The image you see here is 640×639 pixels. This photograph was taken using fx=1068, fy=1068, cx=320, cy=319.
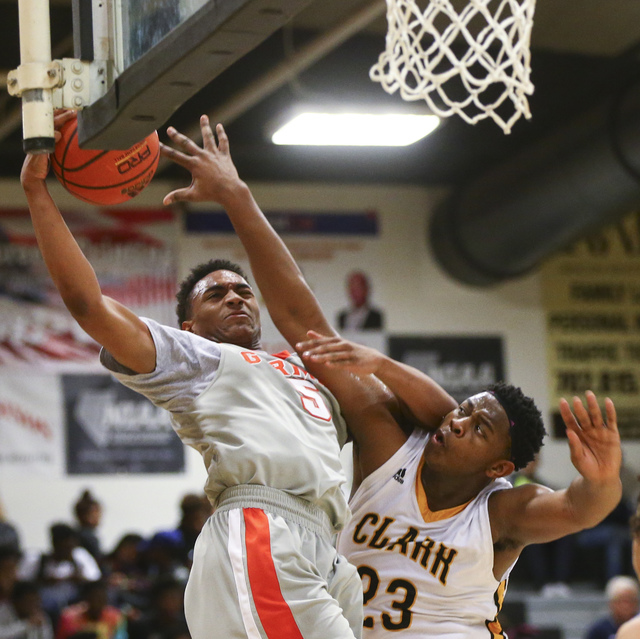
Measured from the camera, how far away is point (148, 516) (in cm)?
1112

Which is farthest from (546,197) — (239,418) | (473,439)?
(239,418)

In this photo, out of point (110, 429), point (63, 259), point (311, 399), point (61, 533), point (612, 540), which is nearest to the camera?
point (63, 259)

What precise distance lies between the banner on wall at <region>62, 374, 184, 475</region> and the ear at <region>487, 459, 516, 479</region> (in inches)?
303

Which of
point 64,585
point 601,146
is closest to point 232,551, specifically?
point 64,585

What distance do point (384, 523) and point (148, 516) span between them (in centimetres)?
788

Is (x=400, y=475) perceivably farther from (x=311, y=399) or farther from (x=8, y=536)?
(x=8, y=536)

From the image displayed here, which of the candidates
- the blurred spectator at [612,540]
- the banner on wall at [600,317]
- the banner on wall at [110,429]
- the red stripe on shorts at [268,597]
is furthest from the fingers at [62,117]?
the banner on wall at [600,317]

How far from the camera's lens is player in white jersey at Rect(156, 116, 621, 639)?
11.4ft

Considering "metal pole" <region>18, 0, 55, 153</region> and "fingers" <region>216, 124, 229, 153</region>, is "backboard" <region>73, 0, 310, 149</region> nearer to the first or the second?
"metal pole" <region>18, 0, 55, 153</region>

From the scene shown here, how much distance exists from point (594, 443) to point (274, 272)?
1206 mm

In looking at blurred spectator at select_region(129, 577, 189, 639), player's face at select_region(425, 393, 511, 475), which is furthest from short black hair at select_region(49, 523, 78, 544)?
player's face at select_region(425, 393, 511, 475)

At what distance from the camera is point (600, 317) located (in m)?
12.7

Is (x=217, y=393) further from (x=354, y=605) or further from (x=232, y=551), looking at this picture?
(x=354, y=605)

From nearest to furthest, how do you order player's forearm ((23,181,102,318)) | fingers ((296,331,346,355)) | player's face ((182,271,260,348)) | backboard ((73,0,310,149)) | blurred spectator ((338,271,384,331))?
backboard ((73,0,310,149)), player's forearm ((23,181,102,318)), fingers ((296,331,346,355)), player's face ((182,271,260,348)), blurred spectator ((338,271,384,331))
